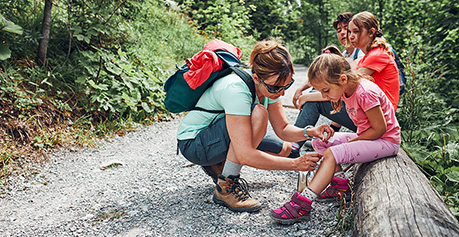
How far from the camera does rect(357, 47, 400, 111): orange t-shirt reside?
283cm

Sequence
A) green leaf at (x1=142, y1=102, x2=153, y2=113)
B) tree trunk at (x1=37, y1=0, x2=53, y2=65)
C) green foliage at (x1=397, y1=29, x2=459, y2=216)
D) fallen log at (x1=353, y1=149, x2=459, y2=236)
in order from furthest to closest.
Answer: green leaf at (x1=142, y1=102, x2=153, y2=113) → tree trunk at (x1=37, y1=0, x2=53, y2=65) → green foliage at (x1=397, y1=29, x2=459, y2=216) → fallen log at (x1=353, y1=149, x2=459, y2=236)

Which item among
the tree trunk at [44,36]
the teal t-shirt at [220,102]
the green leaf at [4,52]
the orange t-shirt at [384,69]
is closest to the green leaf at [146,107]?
the tree trunk at [44,36]

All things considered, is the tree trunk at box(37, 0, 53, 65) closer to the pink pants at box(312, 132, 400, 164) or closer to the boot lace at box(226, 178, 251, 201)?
the boot lace at box(226, 178, 251, 201)

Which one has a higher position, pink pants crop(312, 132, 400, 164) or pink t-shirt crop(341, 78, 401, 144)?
pink t-shirt crop(341, 78, 401, 144)

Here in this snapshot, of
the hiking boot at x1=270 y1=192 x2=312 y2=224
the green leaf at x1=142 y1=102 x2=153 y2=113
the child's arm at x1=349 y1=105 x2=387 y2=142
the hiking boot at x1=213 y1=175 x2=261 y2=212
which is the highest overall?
the child's arm at x1=349 y1=105 x2=387 y2=142

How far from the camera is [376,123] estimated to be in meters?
2.27

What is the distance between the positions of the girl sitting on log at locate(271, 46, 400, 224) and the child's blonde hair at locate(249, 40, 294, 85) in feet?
0.66

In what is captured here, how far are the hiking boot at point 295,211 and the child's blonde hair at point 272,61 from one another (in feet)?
2.58

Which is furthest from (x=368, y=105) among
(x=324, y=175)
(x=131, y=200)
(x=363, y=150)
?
(x=131, y=200)

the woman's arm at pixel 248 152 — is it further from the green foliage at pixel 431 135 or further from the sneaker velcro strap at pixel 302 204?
the green foliage at pixel 431 135

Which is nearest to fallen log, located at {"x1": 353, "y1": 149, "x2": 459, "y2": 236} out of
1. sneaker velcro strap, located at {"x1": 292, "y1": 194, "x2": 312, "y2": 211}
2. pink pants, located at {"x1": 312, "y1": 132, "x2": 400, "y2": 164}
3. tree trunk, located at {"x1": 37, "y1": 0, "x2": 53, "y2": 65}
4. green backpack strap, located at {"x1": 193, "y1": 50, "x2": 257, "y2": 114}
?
pink pants, located at {"x1": 312, "y1": 132, "x2": 400, "y2": 164}

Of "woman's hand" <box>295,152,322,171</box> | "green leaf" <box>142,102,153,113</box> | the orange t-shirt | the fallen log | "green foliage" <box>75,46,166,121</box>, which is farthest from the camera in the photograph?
"green leaf" <box>142,102,153,113</box>

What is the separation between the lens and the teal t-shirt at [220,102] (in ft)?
7.47

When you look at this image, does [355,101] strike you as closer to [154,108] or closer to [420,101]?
[420,101]
